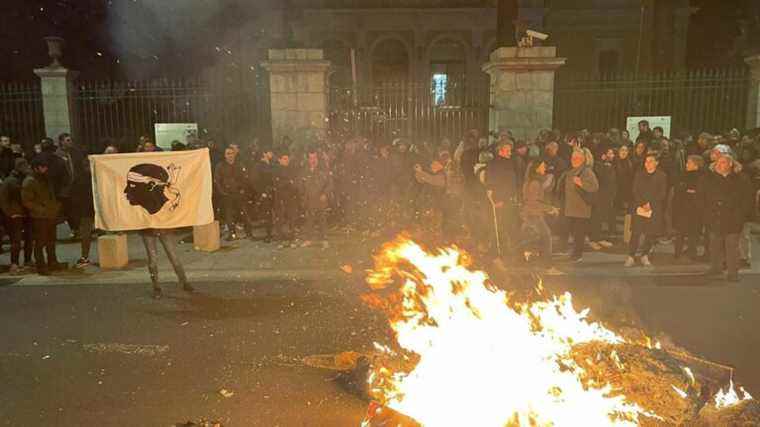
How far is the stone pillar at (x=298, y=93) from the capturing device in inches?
531

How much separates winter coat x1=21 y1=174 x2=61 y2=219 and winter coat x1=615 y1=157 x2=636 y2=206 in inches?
365

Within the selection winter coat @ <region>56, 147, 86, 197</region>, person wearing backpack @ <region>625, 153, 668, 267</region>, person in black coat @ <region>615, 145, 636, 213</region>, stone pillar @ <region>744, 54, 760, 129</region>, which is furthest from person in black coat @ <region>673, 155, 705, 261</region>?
winter coat @ <region>56, 147, 86, 197</region>

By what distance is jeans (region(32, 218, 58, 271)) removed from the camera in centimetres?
917

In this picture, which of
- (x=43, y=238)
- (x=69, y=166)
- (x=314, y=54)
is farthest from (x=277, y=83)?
(x=43, y=238)

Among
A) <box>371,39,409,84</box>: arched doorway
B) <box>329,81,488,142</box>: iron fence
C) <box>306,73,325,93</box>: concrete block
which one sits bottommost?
<box>329,81,488,142</box>: iron fence

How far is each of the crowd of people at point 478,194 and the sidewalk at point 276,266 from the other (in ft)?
0.88

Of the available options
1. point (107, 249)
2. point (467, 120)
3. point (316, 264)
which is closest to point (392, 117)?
point (467, 120)

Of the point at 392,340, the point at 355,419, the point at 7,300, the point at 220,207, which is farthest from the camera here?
the point at 220,207

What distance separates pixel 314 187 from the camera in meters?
11.1

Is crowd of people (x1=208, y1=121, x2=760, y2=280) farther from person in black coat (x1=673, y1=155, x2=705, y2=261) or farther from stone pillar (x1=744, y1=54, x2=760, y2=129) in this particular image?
stone pillar (x1=744, y1=54, x2=760, y2=129)

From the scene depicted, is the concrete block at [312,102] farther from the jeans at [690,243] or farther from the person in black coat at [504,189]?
the jeans at [690,243]

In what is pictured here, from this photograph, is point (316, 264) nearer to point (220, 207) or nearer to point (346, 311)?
point (346, 311)

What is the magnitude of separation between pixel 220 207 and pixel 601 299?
771 cm

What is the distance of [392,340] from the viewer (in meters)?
6.37
